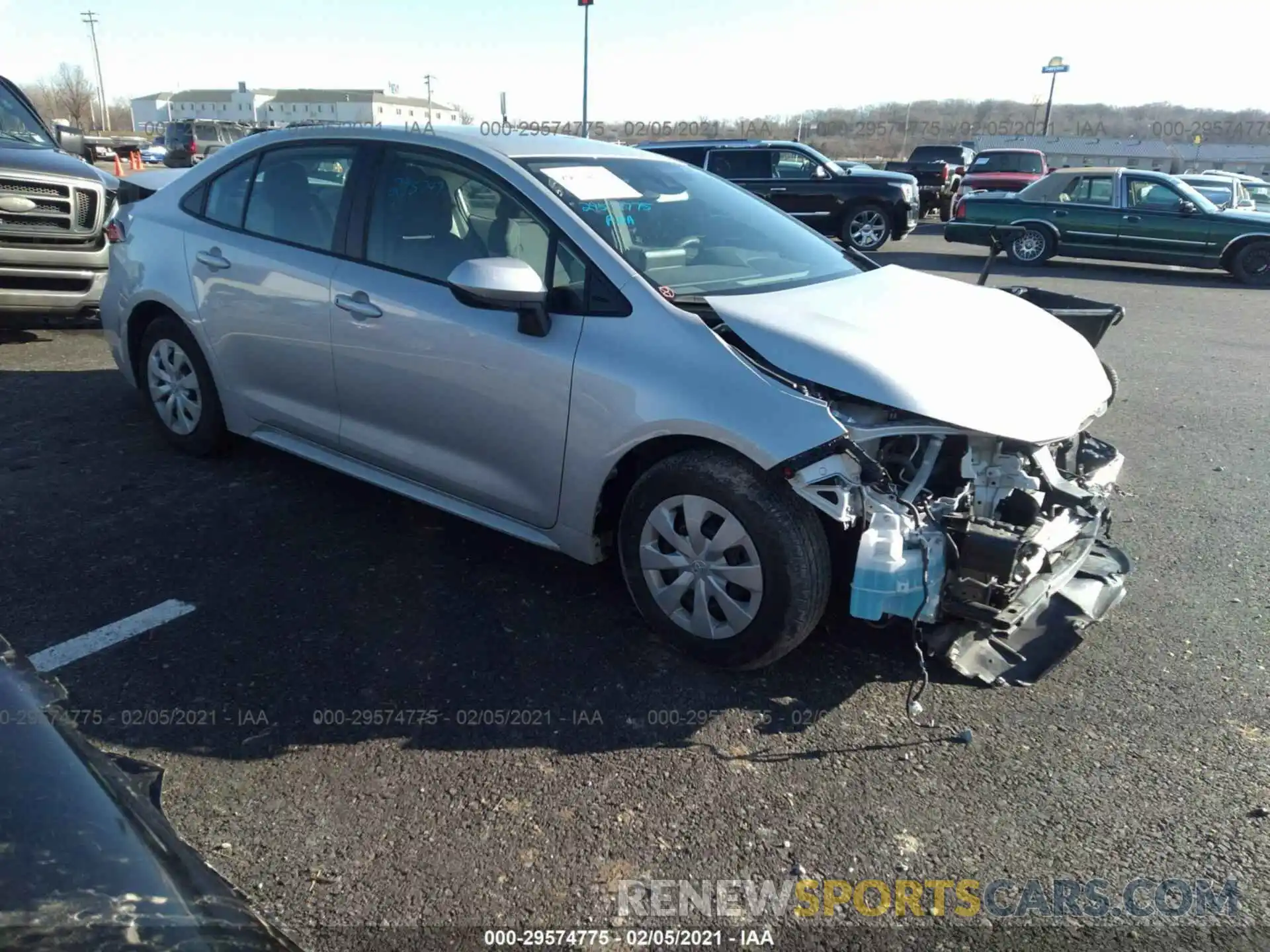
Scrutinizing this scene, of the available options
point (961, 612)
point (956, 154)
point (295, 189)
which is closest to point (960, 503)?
point (961, 612)

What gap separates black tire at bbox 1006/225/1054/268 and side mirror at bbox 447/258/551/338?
1405cm

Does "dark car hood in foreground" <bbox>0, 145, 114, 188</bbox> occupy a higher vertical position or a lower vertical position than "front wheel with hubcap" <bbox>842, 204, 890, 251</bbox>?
higher

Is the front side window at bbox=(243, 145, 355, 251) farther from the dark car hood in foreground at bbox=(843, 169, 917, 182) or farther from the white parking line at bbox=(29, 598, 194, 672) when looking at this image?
the dark car hood in foreground at bbox=(843, 169, 917, 182)

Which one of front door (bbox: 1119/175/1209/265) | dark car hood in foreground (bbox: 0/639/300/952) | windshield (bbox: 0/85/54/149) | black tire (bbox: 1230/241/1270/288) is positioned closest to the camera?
dark car hood in foreground (bbox: 0/639/300/952)

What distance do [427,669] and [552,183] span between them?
6.27ft

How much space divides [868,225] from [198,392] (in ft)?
45.1

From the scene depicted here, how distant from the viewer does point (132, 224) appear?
16.8 ft

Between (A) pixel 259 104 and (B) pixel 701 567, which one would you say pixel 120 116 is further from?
(B) pixel 701 567

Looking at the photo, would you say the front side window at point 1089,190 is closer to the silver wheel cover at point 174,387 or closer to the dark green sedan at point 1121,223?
the dark green sedan at point 1121,223

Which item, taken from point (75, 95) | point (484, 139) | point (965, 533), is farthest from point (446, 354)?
point (75, 95)

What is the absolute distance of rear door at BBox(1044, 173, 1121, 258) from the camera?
48.7 ft

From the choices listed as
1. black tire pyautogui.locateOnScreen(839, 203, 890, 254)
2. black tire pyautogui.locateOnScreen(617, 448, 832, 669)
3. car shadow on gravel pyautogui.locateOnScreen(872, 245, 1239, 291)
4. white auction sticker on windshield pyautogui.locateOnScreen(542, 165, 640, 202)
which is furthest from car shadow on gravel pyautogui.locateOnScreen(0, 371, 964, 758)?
black tire pyautogui.locateOnScreen(839, 203, 890, 254)

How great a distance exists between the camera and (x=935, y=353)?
126 inches

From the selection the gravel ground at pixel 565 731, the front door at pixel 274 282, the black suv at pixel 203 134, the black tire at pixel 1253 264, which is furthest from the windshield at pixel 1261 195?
the black suv at pixel 203 134
